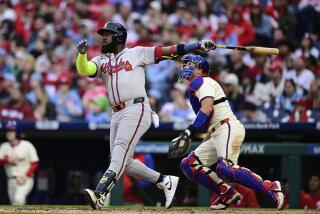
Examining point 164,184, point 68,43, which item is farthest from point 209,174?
point 68,43

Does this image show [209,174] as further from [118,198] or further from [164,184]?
[118,198]

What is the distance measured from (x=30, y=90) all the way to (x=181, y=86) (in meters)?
2.65

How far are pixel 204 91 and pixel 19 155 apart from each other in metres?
4.58

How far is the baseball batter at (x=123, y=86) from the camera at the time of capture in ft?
26.1

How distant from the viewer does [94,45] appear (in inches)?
590

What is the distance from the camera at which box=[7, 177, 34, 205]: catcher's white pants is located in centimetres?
1165

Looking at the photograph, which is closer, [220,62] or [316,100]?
[316,100]

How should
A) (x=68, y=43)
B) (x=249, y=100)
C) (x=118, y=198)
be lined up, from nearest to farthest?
(x=118, y=198) < (x=249, y=100) < (x=68, y=43)

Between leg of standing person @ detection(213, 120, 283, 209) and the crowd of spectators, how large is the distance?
311 cm

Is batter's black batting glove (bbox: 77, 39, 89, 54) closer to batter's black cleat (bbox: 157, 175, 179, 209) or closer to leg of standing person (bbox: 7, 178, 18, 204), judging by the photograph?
batter's black cleat (bbox: 157, 175, 179, 209)

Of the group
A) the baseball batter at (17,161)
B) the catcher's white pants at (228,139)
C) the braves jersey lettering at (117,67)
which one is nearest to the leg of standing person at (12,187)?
the baseball batter at (17,161)

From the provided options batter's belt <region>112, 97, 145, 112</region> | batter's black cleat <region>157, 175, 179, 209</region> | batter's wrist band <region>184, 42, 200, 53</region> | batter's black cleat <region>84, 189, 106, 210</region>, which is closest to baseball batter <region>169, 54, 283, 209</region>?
batter's black cleat <region>157, 175, 179, 209</region>

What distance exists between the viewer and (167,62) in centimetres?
1370

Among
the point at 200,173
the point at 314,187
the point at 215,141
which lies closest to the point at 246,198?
the point at 314,187
